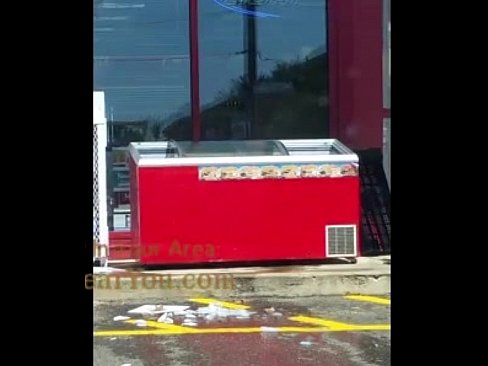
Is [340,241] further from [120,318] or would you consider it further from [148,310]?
[120,318]

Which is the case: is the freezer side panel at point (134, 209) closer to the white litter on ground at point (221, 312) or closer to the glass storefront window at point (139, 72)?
the glass storefront window at point (139, 72)

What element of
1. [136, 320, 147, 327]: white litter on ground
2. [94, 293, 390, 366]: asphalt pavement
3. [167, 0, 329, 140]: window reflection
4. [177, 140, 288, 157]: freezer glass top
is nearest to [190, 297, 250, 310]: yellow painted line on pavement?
[94, 293, 390, 366]: asphalt pavement

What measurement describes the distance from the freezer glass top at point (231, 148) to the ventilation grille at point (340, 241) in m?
0.89

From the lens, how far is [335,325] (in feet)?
18.7

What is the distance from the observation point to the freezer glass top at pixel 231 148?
7699 mm

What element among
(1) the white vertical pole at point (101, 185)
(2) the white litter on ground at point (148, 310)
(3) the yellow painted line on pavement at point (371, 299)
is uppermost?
(1) the white vertical pole at point (101, 185)

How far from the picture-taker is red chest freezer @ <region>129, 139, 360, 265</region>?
7.20 m

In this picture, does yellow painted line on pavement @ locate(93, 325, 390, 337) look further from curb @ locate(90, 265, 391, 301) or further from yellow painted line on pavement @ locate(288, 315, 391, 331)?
curb @ locate(90, 265, 391, 301)

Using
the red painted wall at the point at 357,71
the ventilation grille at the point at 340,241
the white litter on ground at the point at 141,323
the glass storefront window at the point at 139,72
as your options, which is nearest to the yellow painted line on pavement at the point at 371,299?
the ventilation grille at the point at 340,241

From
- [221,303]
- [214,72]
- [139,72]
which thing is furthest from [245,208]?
[139,72]

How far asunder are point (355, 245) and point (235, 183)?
1283 mm
